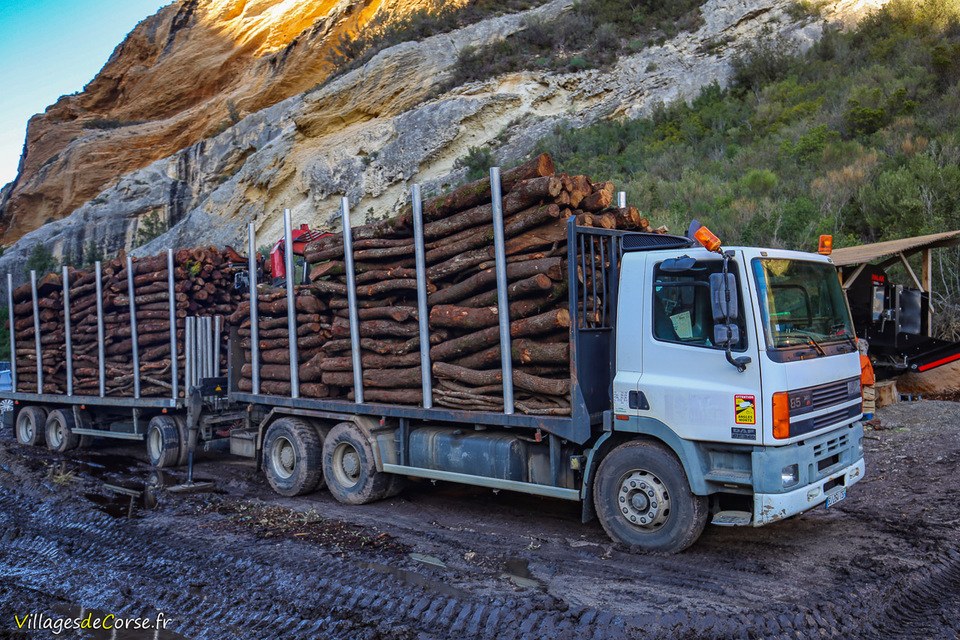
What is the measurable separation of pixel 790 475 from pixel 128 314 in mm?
10301

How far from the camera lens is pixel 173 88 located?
50875mm

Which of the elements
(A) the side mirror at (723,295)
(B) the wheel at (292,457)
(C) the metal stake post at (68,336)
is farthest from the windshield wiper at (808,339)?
(C) the metal stake post at (68,336)

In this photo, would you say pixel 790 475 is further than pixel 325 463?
No

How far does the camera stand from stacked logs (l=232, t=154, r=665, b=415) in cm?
648

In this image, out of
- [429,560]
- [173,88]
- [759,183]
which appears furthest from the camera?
[173,88]

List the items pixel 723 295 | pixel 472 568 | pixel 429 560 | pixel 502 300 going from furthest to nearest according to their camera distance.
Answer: pixel 502 300, pixel 429 560, pixel 472 568, pixel 723 295

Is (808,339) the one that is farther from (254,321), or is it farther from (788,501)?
(254,321)

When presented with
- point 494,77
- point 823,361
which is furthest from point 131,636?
point 494,77

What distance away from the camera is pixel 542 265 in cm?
642

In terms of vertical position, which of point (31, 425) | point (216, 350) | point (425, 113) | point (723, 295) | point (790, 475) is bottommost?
point (31, 425)

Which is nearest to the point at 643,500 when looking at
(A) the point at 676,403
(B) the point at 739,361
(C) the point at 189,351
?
(A) the point at 676,403

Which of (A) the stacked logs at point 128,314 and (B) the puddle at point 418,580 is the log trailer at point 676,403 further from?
(A) the stacked logs at point 128,314

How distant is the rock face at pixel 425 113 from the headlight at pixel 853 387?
869 inches

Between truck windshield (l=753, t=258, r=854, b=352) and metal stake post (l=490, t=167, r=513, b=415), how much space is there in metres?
2.21
